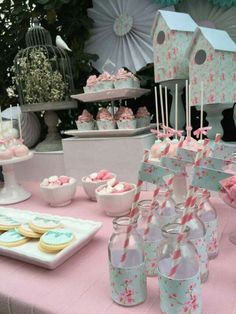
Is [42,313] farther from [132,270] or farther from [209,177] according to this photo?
[209,177]

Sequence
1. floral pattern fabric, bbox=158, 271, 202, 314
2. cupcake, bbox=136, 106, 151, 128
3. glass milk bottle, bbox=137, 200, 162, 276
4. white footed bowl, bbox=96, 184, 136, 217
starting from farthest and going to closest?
1. cupcake, bbox=136, 106, 151, 128
2. white footed bowl, bbox=96, 184, 136, 217
3. glass milk bottle, bbox=137, 200, 162, 276
4. floral pattern fabric, bbox=158, 271, 202, 314

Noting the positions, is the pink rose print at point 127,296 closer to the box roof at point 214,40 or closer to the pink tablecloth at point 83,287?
the pink tablecloth at point 83,287

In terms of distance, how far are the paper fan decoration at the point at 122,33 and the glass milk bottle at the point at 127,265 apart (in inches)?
56.2

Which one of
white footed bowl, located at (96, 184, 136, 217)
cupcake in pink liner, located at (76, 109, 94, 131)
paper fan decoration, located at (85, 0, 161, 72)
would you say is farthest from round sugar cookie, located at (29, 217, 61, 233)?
paper fan decoration, located at (85, 0, 161, 72)

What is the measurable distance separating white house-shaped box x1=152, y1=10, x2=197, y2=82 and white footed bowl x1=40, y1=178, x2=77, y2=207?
0.74 m

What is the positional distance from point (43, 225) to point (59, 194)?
11.4 inches

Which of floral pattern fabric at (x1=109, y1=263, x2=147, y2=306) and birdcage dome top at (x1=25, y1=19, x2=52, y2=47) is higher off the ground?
birdcage dome top at (x1=25, y1=19, x2=52, y2=47)

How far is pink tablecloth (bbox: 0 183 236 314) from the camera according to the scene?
560mm

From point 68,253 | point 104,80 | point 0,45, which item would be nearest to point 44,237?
point 68,253

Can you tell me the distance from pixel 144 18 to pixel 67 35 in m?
0.54

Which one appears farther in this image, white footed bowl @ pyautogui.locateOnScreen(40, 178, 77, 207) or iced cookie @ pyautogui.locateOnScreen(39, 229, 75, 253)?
white footed bowl @ pyautogui.locateOnScreen(40, 178, 77, 207)

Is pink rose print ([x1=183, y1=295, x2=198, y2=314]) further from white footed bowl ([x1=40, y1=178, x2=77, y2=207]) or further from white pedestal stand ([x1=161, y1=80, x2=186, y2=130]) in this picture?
white pedestal stand ([x1=161, y1=80, x2=186, y2=130])

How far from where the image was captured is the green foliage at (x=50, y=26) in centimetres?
193

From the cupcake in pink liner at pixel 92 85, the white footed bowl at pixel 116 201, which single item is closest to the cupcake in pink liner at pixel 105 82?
the cupcake in pink liner at pixel 92 85
